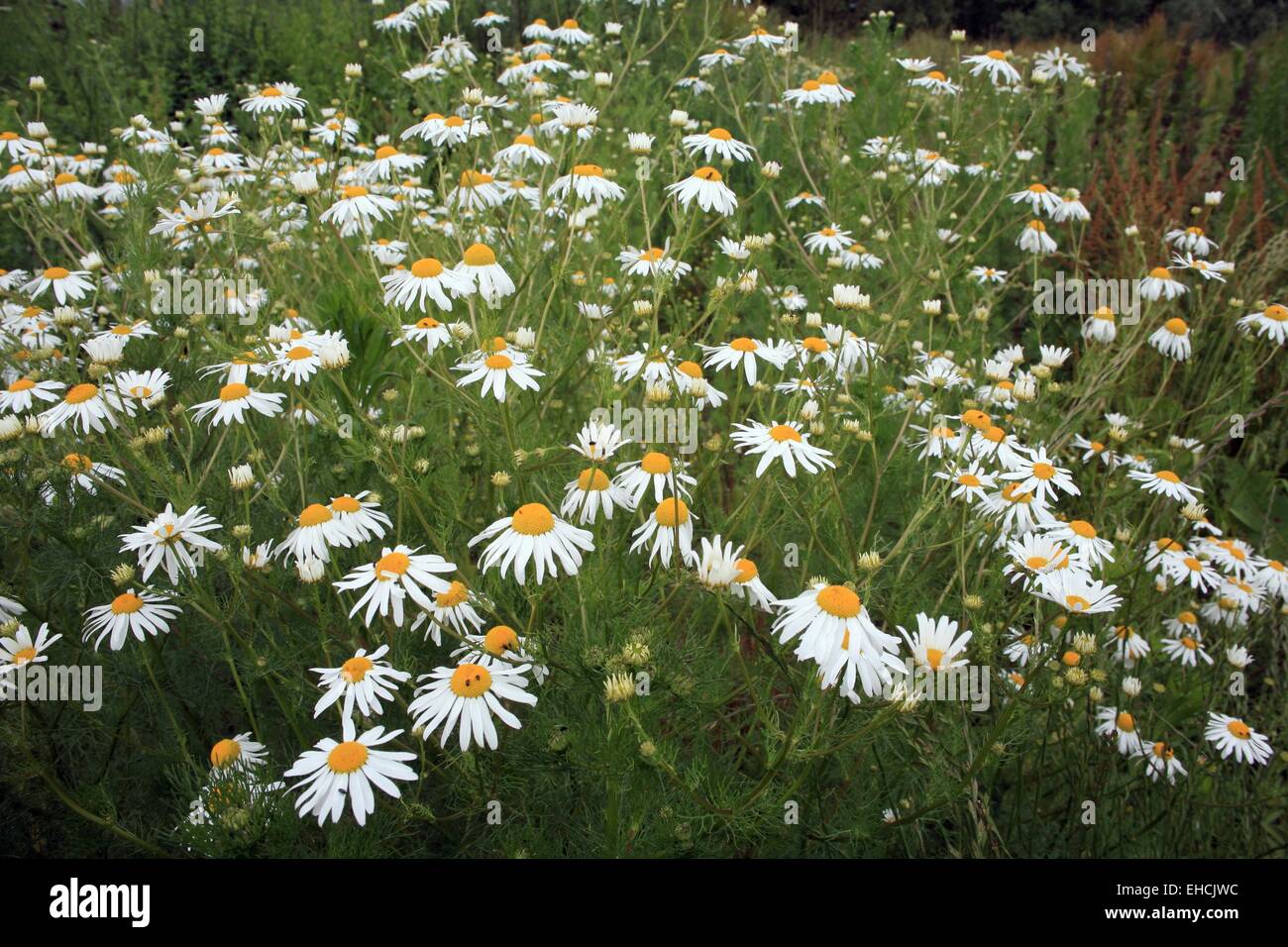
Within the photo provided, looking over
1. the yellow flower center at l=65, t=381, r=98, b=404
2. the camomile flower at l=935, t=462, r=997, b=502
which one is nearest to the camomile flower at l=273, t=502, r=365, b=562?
the yellow flower center at l=65, t=381, r=98, b=404

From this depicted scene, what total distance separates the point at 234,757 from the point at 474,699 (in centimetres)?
60

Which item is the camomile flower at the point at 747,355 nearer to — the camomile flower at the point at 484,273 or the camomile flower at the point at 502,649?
the camomile flower at the point at 484,273

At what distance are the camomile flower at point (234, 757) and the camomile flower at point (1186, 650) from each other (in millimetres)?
2790

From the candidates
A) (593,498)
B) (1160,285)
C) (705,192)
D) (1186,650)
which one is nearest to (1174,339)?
(1160,285)

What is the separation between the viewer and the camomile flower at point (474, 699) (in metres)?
1.67

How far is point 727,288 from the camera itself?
225cm

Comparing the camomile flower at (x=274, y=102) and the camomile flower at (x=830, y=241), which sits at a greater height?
the camomile flower at (x=274, y=102)

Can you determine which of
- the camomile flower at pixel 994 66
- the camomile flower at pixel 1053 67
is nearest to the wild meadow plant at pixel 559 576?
the camomile flower at pixel 1053 67

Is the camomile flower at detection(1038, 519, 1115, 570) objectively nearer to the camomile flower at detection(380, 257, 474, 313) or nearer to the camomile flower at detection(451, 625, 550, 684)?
the camomile flower at detection(451, 625, 550, 684)

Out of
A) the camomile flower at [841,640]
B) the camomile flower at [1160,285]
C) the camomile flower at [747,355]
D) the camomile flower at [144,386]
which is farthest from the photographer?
the camomile flower at [1160,285]

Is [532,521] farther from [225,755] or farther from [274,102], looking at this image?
[274,102]

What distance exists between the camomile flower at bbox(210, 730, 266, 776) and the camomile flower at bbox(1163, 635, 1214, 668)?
9.15ft

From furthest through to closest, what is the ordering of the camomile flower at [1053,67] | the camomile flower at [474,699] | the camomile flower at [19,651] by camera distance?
the camomile flower at [1053,67]
the camomile flower at [19,651]
the camomile flower at [474,699]
